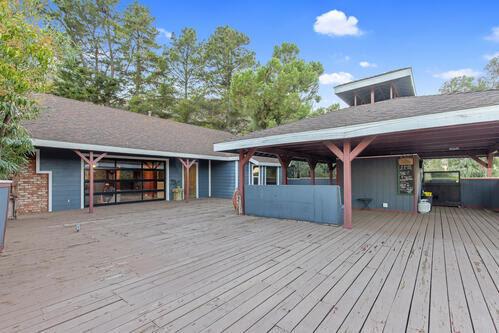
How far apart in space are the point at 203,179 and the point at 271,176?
4.14 metres

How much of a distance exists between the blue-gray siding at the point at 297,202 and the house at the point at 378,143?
2 centimetres

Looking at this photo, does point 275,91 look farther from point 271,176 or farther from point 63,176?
point 63,176

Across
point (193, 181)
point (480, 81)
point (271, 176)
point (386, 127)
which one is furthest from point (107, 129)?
point (480, 81)

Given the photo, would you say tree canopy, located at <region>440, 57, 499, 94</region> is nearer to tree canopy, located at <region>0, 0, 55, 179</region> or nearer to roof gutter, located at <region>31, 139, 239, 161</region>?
roof gutter, located at <region>31, 139, 239, 161</region>

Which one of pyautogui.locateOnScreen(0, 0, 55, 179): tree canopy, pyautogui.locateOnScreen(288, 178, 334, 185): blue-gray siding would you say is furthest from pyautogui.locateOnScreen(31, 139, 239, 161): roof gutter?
pyautogui.locateOnScreen(288, 178, 334, 185): blue-gray siding

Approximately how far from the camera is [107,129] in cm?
866

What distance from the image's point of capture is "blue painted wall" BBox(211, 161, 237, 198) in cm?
1155

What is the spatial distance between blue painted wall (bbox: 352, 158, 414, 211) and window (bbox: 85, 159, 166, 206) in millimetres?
8098

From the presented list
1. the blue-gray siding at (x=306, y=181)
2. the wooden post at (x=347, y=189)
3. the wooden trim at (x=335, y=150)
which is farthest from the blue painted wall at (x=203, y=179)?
the wooden post at (x=347, y=189)

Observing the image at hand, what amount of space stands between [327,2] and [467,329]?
1180 cm

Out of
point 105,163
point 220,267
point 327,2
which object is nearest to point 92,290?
point 220,267

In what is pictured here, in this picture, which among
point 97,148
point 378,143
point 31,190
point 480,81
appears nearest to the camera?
point 378,143

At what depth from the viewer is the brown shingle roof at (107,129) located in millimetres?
6988

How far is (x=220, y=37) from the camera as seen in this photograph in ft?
63.5
